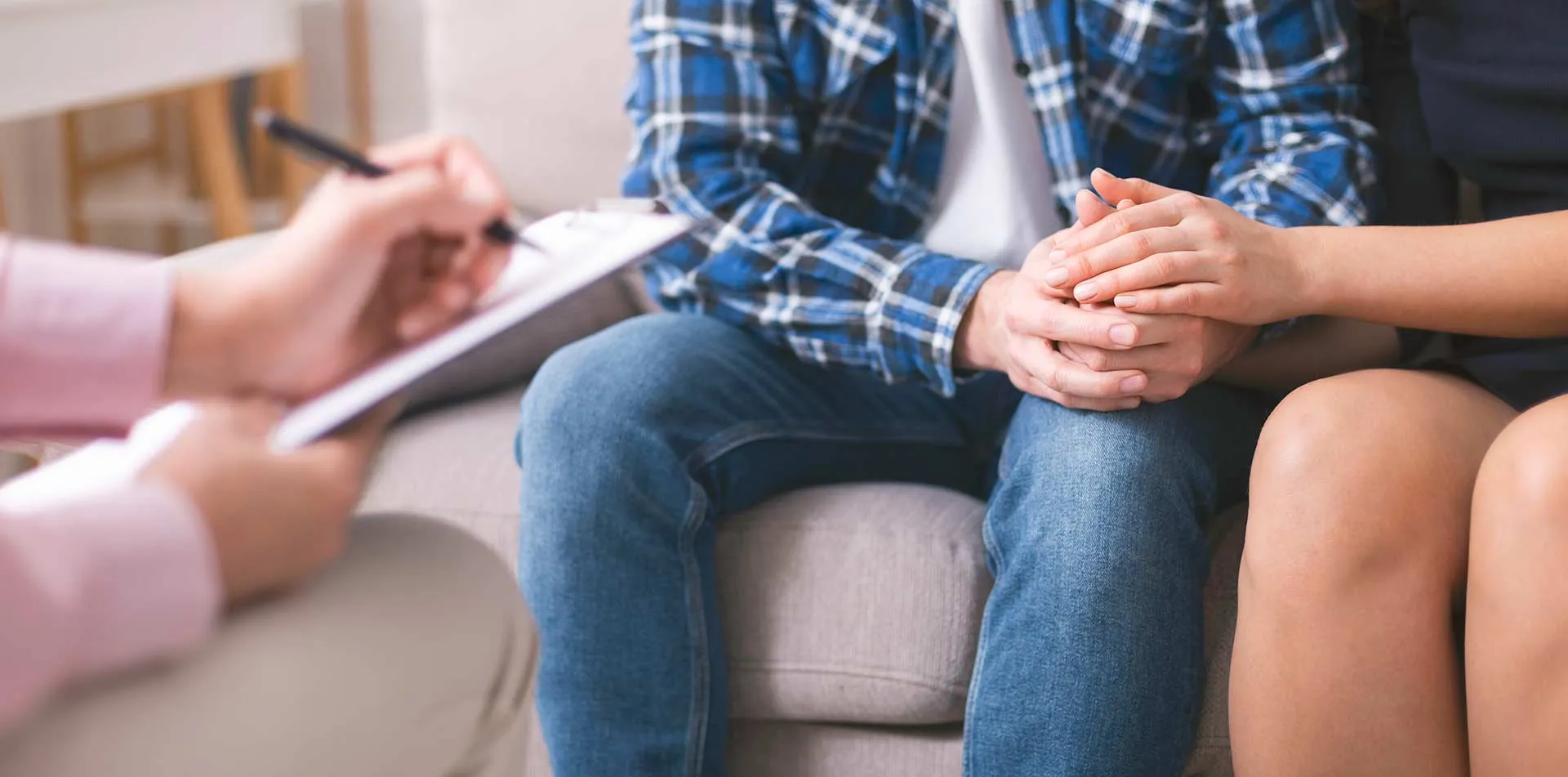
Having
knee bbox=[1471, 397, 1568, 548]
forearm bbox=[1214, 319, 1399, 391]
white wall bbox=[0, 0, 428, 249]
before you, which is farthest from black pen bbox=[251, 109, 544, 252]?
white wall bbox=[0, 0, 428, 249]

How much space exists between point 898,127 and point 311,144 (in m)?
0.71

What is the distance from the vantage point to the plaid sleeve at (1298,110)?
1020 mm

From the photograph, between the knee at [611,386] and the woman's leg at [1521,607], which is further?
the knee at [611,386]

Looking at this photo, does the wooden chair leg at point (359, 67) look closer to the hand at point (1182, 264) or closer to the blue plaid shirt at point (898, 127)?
the blue plaid shirt at point (898, 127)

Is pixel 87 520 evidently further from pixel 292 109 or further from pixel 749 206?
pixel 292 109

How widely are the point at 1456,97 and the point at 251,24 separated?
70.3 inches

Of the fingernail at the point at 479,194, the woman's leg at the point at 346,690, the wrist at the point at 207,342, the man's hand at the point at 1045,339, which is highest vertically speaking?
the fingernail at the point at 479,194

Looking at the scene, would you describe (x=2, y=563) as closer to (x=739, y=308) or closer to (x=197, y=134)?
(x=739, y=308)

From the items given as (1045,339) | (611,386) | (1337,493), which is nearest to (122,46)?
(611,386)

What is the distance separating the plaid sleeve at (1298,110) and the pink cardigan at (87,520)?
80cm

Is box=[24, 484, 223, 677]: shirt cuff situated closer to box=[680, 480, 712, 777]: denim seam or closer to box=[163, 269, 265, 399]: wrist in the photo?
box=[163, 269, 265, 399]: wrist

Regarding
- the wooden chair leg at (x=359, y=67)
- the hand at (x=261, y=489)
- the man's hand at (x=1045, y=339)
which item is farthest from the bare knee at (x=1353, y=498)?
the wooden chair leg at (x=359, y=67)

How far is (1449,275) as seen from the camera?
0.89 meters

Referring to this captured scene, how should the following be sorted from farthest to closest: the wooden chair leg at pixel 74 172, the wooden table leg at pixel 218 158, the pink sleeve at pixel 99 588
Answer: the wooden chair leg at pixel 74 172
the wooden table leg at pixel 218 158
the pink sleeve at pixel 99 588
